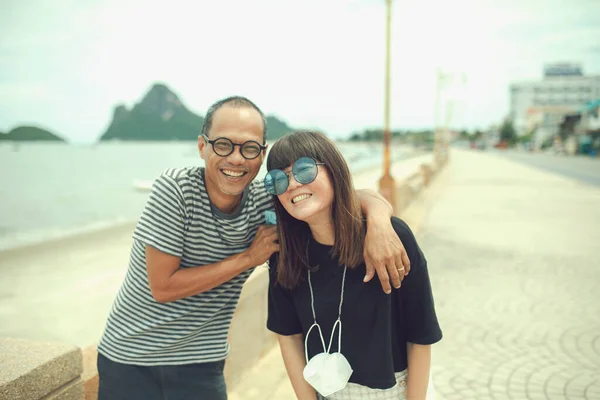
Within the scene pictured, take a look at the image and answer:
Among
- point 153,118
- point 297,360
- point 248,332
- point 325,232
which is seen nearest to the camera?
point 325,232

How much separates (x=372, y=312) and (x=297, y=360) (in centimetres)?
42

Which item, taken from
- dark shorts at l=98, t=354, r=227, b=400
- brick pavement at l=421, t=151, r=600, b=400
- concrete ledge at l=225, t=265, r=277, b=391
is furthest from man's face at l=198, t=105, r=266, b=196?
brick pavement at l=421, t=151, r=600, b=400

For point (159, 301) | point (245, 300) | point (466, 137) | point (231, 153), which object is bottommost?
point (466, 137)

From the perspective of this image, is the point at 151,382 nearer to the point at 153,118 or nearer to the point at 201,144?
the point at 201,144

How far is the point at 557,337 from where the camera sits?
4660 mm

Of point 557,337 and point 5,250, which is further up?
point 557,337

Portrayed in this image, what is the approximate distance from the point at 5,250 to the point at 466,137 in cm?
18523

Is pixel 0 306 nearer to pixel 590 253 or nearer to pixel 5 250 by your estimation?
pixel 5 250

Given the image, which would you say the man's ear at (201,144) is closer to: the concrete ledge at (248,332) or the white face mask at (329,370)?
the white face mask at (329,370)

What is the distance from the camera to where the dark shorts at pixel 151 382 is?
208 cm

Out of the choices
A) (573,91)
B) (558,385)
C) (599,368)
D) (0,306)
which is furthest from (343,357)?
(573,91)

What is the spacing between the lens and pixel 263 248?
200cm

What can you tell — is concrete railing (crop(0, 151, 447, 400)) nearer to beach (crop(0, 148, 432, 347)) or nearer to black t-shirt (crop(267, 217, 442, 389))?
black t-shirt (crop(267, 217, 442, 389))

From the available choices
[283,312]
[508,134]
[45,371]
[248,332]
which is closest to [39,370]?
[45,371]
